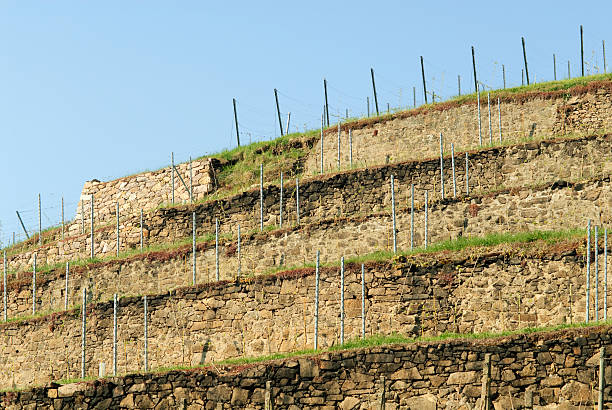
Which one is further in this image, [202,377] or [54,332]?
[54,332]

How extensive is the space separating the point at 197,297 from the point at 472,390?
9995 millimetres

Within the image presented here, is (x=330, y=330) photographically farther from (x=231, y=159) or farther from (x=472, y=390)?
(x=231, y=159)

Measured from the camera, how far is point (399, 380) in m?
29.4

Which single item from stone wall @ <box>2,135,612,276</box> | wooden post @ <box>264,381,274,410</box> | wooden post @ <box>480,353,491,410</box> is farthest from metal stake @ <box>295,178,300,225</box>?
wooden post @ <box>480,353,491,410</box>

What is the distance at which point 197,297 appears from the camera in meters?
35.6

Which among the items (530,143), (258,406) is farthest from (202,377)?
(530,143)

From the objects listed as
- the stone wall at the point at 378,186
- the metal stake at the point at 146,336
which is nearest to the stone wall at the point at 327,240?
the stone wall at the point at 378,186

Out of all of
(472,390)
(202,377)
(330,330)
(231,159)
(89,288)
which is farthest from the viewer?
(231,159)

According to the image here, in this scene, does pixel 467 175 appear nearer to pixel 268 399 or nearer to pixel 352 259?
pixel 352 259

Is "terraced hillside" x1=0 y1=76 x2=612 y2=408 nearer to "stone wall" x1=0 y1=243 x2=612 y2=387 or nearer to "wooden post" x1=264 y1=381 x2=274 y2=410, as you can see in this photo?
"stone wall" x1=0 y1=243 x2=612 y2=387

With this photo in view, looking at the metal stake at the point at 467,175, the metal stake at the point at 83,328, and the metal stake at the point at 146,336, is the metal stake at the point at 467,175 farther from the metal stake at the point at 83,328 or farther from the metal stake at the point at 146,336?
the metal stake at the point at 83,328

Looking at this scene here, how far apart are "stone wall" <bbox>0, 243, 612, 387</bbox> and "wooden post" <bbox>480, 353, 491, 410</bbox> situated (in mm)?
3746

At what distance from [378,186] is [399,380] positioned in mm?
11453

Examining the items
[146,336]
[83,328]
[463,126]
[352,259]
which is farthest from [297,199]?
[83,328]
